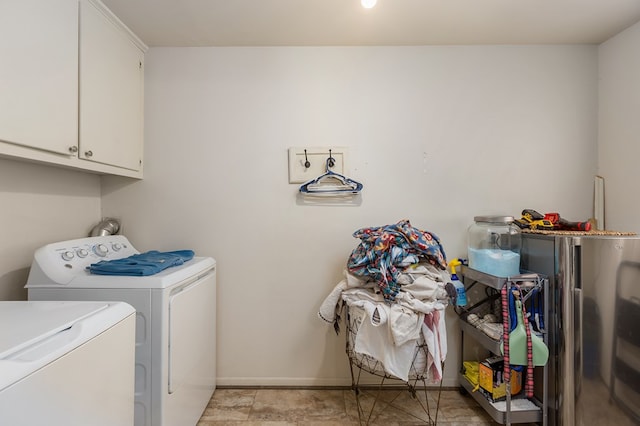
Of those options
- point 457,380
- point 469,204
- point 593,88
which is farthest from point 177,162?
point 593,88

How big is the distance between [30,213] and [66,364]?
48.4 inches

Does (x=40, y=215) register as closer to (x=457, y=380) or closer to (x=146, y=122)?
(x=146, y=122)

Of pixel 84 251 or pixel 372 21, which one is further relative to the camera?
pixel 372 21

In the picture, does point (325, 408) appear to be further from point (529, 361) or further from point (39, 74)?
point (39, 74)

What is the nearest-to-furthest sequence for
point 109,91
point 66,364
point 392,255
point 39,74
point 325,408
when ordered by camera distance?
point 66,364
point 39,74
point 392,255
point 109,91
point 325,408

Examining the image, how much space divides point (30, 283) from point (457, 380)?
8.14 feet

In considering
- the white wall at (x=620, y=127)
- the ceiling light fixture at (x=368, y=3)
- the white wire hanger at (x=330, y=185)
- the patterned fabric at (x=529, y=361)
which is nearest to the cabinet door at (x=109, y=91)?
the white wire hanger at (x=330, y=185)

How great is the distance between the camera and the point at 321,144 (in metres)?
1.99

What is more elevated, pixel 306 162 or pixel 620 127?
pixel 620 127

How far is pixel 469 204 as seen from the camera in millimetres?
1985

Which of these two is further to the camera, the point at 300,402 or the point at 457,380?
the point at 457,380

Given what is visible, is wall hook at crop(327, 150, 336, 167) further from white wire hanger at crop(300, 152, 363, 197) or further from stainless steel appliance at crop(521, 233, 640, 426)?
stainless steel appliance at crop(521, 233, 640, 426)

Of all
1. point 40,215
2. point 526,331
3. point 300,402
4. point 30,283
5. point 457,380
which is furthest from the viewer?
point 457,380

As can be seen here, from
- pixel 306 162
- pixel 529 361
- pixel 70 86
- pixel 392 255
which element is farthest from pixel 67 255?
pixel 529 361
